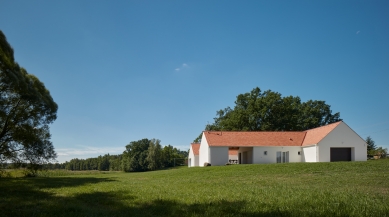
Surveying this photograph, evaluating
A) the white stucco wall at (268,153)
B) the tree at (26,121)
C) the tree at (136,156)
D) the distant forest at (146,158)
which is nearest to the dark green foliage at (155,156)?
the distant forest at (146,158)

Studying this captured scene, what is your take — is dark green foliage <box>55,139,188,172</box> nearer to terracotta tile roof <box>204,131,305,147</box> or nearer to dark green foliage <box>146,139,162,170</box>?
dark green foliage <box>146,139,162,170</box>

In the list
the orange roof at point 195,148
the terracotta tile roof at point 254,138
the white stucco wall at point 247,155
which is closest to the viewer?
the terracotta tile roof at point 254,138

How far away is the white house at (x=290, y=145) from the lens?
126ft

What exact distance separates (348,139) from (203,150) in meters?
20.5

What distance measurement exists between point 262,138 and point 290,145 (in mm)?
3959

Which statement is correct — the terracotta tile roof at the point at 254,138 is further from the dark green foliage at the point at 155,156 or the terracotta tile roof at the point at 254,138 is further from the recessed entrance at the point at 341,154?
the dark green foliage at the point at 155,156

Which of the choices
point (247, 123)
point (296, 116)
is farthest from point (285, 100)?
point (247, 123)

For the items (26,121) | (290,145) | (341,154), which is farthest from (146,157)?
(26,121)

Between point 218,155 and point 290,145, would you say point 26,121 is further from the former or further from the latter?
point 290,145

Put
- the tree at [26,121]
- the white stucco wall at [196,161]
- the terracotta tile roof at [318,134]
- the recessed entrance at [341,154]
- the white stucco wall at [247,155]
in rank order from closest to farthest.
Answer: the tree at [26,121]
the terracotta tile roof at [318,134]
the recessed entrance at [341,154]
the white stucco wall at [247,155]
the white stucco wall at [196,161]

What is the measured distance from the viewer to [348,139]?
126ft

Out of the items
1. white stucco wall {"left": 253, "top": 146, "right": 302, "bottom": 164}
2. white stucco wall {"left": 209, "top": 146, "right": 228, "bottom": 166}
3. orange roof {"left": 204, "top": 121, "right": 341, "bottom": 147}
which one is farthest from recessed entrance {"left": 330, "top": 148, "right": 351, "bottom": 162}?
white stucco wall {"left": 209, "top": 146, "right": 228, "bottom": 166}

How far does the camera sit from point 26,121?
2511 centimetres

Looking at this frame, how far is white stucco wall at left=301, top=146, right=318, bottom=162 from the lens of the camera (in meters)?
39.0
